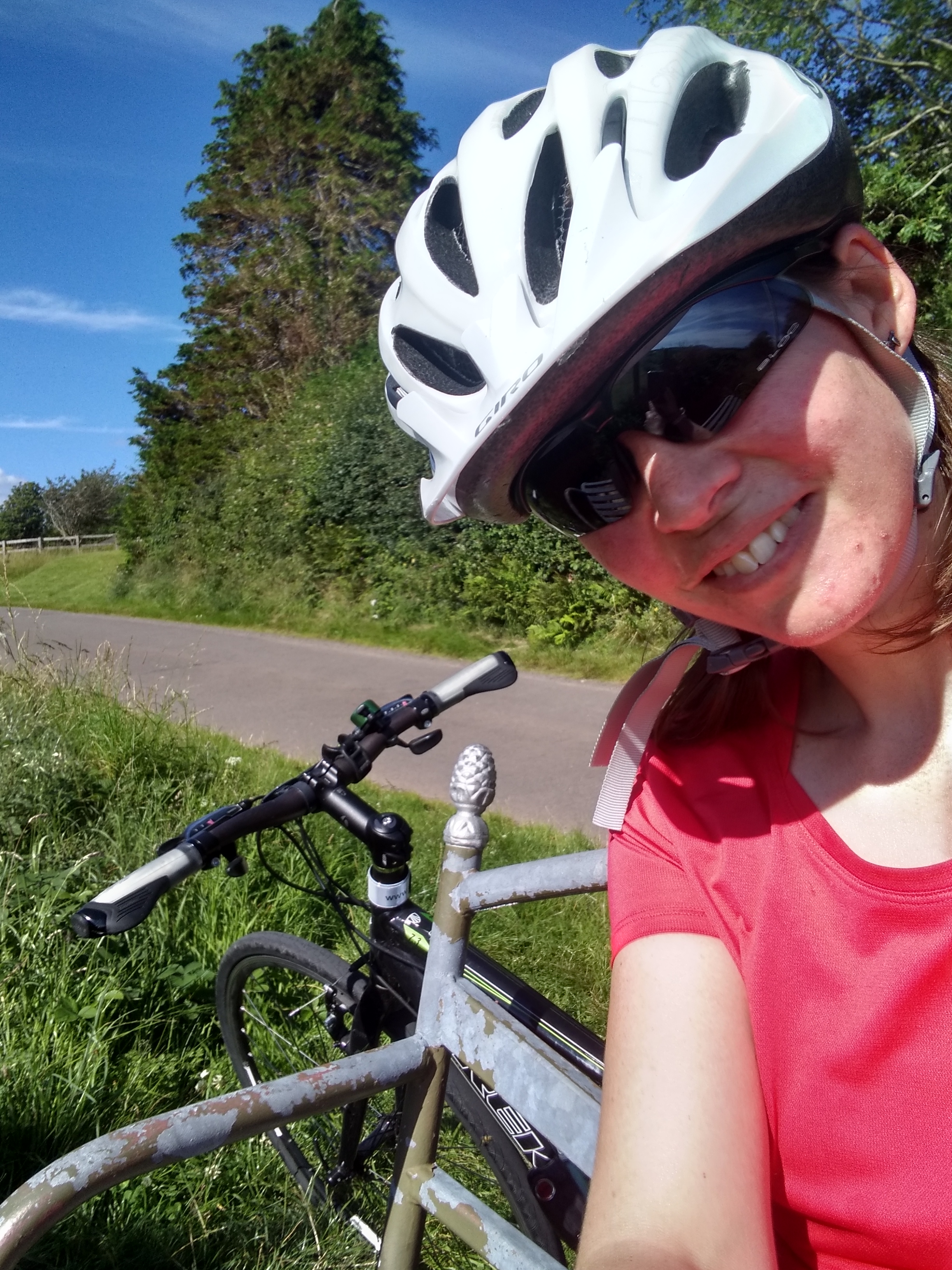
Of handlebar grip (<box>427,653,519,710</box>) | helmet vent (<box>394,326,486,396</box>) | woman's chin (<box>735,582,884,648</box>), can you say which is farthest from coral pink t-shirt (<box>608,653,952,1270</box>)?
handlebar grip (<box>427,653,519,710</box>)

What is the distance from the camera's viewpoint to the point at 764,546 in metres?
1.06

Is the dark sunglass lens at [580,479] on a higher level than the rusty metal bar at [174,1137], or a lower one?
higher

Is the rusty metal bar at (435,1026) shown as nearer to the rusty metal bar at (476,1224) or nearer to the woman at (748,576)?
the rusty metal bar at (476,1224)

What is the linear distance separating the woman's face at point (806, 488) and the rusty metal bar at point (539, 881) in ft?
1.69

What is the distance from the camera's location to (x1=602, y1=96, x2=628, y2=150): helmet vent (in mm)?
1190

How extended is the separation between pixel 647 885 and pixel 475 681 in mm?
1109

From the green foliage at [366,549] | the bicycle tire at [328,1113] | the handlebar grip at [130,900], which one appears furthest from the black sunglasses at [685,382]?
the green foliage at [366,549]

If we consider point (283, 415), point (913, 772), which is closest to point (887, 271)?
point (913, 772)

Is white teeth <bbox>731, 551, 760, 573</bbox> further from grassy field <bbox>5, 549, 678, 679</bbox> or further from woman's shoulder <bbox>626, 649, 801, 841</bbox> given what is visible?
grassy field <bbox>5, 549, 678, 679</bbox>

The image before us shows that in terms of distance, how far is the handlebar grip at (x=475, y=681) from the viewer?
221 cm

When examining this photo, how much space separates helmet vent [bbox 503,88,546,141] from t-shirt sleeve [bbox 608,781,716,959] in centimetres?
98

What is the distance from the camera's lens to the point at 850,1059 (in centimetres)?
102

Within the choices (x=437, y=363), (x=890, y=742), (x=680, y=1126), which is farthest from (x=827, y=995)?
(x=437, y=363)

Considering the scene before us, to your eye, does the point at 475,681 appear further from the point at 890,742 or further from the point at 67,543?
the point at 67,543
